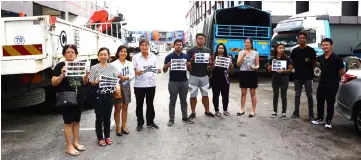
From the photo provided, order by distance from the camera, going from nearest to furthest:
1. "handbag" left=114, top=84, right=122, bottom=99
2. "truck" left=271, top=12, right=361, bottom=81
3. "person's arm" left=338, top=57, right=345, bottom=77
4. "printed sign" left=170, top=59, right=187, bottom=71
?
"handbag" left=114, top=84, right=122, bottom=99 → "person's arm" left=338, top=57, right=345, bottom=77 → "printed sign" left=170, top=59, right=187, bottom=71 → "truck" left=271, top=12, right=361, bottom=81

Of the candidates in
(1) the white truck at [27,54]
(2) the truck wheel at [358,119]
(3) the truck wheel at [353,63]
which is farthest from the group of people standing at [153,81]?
(3) the truck wheel at [353,63]

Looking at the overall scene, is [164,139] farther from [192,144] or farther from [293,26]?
[293,26]

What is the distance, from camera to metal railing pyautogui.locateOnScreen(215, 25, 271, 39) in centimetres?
1370

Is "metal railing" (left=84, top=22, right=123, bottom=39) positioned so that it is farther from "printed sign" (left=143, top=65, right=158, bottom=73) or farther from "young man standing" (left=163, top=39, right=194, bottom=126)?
"printed sign" (left=143, top=65, right=158, bottom=73)

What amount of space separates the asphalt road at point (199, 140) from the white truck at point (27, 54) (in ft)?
2.09

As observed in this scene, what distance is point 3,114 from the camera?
7.69 meters

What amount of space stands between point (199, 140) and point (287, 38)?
1043 cm

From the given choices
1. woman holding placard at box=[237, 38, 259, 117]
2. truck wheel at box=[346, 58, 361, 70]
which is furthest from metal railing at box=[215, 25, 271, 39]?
woman holding placard at box=[237, 38, 259, 117]

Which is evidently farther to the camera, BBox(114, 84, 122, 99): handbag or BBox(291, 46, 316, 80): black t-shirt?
BBox(291, 46, 316, 80): black t-shirt

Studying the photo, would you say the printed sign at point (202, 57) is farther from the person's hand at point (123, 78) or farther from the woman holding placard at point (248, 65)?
the person's hand at point (123, 78)

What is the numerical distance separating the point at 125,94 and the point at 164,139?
0.94 m

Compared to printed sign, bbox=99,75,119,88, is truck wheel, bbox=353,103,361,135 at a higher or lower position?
lower

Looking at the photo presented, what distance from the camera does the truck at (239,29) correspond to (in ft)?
44.2

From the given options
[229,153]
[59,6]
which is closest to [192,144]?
[229,153]
